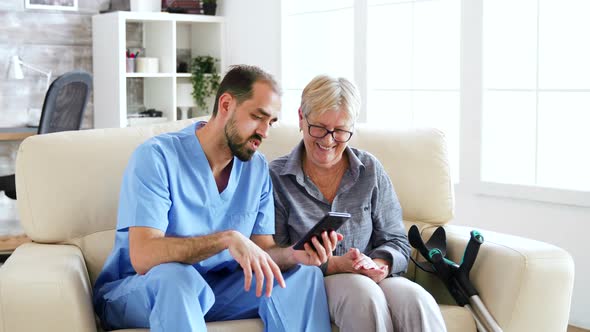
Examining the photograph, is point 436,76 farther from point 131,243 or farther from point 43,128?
point 131,243

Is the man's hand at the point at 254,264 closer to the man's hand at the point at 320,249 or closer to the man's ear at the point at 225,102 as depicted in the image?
the man's hand at the point at 320,249

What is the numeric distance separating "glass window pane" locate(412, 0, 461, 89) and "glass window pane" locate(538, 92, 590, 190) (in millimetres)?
558

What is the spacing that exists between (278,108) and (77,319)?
2.60ft

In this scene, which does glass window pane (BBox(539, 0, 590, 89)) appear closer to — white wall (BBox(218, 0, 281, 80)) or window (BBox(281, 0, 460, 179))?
window (BBox(281, 0, 460, 179))

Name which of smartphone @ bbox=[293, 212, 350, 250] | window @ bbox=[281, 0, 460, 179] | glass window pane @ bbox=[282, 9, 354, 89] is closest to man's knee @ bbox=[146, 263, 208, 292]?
smartphone @ bbox=[293, 212, 350, 250]

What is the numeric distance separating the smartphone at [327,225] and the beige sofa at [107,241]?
270 mm

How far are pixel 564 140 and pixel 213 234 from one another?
2.02 meters

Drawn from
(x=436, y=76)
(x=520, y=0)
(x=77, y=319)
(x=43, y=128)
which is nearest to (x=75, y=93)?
(x=43, y=128)

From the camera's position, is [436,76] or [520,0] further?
[436,76]

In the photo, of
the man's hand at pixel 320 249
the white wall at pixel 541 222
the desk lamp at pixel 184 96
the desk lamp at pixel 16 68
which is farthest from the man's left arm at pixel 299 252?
the desk lamp at pixel 184 96

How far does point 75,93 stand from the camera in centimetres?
458

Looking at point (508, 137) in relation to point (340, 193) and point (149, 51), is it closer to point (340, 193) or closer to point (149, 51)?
point (340, 193)

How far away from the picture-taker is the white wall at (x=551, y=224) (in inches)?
139

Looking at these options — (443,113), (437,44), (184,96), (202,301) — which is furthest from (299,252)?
(184,96)
